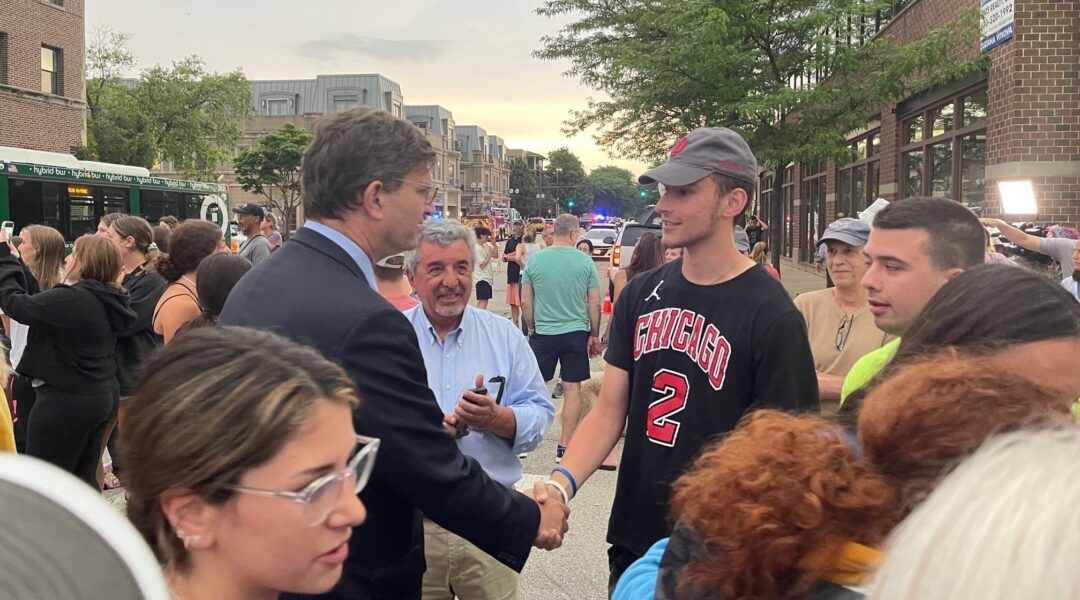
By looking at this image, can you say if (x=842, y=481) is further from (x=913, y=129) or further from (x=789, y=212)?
(x=789, y=212)

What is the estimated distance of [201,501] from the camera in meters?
1.46

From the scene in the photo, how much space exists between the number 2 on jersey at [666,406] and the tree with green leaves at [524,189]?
415ft

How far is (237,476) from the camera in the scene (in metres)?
1.45

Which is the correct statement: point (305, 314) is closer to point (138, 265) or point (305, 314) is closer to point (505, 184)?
point (138, 265)

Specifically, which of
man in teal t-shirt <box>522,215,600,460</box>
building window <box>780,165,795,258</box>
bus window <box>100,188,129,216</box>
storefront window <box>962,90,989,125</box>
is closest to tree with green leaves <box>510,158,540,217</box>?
building window <box>780,165,795,258</box>

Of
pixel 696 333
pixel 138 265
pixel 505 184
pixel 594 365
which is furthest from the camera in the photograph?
pixel 505 184

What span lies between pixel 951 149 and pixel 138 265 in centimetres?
1339

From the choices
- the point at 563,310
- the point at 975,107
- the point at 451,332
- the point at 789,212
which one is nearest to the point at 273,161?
the point at 789,212

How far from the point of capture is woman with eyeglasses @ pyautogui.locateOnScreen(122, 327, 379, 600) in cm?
145

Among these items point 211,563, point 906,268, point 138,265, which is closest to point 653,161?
point 138,265

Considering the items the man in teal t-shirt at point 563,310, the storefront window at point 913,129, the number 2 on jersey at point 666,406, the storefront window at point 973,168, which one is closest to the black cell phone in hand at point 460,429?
the number 2 on jersey at point 666,406

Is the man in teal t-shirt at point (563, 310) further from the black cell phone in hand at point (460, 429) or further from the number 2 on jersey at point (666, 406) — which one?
the number 2 on jersey at point (666, 406)

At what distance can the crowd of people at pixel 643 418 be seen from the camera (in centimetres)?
119

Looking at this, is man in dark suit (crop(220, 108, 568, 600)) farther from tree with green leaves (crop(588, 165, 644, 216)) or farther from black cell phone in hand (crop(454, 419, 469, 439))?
tree with green leaves (crop(588, 165, 644, 216))
